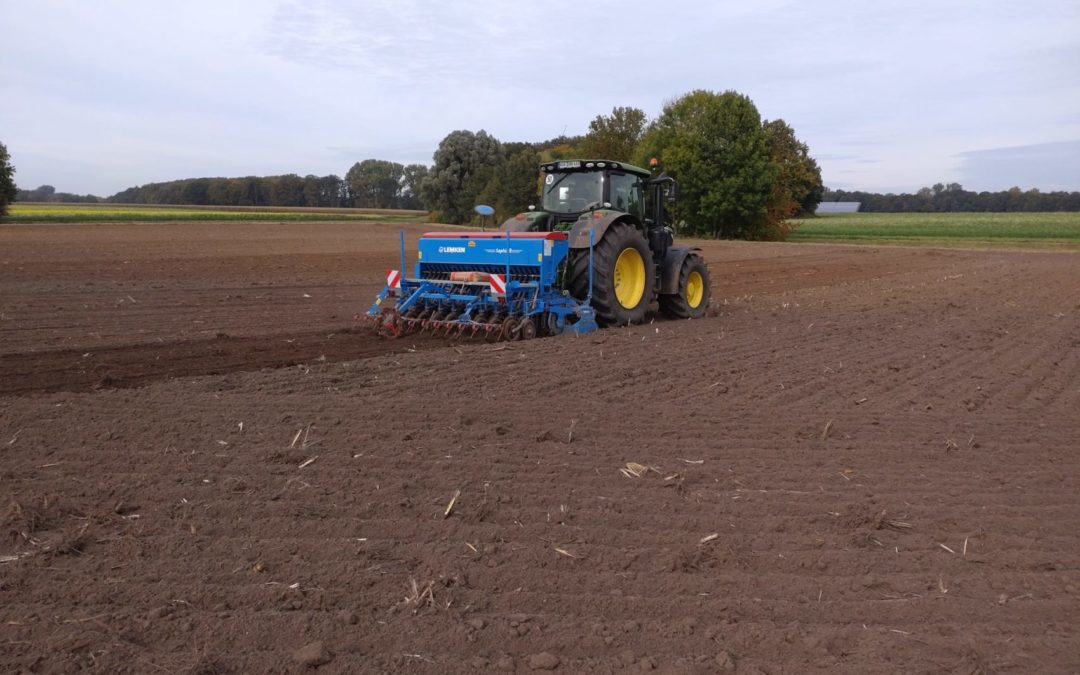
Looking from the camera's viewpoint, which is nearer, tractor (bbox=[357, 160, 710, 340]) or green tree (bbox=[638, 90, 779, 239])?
tractor (bbox=[357, 160, 710, 340])

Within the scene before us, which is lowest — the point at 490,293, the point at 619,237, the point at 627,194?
the point at 490,293

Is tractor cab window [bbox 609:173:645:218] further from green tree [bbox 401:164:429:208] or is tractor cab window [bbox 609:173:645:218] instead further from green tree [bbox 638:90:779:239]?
green tree [bbox 401:164:429:208]

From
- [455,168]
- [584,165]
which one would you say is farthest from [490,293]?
[455,168]

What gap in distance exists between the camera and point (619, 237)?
36.5 ft

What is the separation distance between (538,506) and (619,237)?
6.88 meters

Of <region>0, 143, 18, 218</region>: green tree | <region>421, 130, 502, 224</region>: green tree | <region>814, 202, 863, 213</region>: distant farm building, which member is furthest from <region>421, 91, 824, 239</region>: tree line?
<region>814, 202, 863, 213</region>: distant farm building

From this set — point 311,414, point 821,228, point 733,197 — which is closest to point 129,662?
point 311,414

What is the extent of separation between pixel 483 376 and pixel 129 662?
191 inches

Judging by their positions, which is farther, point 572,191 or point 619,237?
point 572,191

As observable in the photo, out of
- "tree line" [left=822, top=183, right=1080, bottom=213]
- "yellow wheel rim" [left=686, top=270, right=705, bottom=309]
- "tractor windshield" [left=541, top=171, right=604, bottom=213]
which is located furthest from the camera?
"tree line" [left=822, top=183, right=1080, bottom=213]

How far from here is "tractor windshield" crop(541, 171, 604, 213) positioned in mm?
11750

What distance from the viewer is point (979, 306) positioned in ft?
47.8

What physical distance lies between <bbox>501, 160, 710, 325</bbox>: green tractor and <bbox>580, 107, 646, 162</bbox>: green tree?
129ft

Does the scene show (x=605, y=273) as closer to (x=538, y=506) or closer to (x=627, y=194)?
(x=627, y=194)
